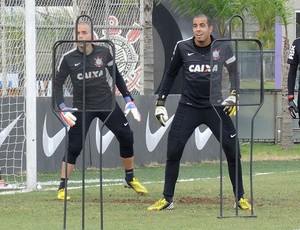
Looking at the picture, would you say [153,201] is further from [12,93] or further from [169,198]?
[12,93]

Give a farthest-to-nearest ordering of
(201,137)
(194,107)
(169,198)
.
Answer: (201,137) < (169,198) < (194,107)

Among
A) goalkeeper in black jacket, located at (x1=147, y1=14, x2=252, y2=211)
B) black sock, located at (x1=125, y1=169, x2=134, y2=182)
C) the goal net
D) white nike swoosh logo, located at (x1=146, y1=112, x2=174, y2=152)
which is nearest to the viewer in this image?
goalkeeper in black jacket, located at (x1=147, y1=14, x2=252, y2=211)

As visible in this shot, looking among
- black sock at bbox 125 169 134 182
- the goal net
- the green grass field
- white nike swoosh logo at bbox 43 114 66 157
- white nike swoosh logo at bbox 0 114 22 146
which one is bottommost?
the green grass field

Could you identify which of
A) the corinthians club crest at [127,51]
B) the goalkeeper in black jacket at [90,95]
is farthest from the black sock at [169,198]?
the corinthians club crest at [127,51]

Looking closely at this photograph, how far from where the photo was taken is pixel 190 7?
2500 centimetres

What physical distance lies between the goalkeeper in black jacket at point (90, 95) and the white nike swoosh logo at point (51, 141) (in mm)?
4511

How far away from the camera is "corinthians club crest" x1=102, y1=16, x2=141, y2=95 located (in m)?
19.4

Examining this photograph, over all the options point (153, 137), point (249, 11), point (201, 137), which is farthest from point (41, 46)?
point (249, 11)

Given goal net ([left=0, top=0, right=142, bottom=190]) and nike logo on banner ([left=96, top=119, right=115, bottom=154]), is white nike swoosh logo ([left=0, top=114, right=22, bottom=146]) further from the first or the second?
nike logo on banner ([left=96, top=119, right=115, bottom=154])

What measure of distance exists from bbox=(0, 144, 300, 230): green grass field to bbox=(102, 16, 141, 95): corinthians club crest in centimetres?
224

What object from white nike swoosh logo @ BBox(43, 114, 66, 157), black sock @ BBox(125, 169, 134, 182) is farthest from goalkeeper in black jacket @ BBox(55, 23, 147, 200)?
white nike swoosh logo @ BBox(43, 114, 66, 157)

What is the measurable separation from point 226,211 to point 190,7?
44.6 feet

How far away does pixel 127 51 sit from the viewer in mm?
19766

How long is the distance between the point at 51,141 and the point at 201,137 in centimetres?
358
